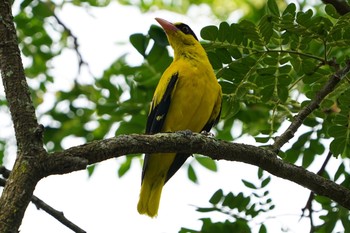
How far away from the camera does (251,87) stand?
4180 mm

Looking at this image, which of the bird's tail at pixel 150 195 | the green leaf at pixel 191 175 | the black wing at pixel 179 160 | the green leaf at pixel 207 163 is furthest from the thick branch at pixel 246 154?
the green leaf at pixel 191 175

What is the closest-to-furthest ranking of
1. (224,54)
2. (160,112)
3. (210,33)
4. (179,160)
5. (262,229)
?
1. (210,33)
2. (224,54)
3. (262,229)
4. (160,112)
5. (179,160)

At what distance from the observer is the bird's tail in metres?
5.43

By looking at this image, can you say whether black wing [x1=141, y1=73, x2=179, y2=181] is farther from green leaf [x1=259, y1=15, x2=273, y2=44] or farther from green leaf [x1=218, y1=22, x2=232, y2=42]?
green leaf [x1=259, y1=15, x2=273, y2=44]

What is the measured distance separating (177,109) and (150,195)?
32.8 inches

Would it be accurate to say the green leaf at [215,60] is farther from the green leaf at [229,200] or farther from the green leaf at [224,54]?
the green leaf at [229,200]

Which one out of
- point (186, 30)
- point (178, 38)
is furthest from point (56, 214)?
point (186, 30)

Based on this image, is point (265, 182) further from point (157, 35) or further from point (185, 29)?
point (185, 29)

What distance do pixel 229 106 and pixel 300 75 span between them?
1.78 ft

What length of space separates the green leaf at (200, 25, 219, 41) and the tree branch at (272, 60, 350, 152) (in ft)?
2.32

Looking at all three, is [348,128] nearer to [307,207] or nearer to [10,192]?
[307,207]

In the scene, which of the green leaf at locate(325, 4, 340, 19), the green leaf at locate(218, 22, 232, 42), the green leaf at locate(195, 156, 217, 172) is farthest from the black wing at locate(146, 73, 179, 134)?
the green leaf at locate(325, 4, 340, 19)

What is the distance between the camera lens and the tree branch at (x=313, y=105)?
146 inches

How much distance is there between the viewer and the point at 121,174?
5.91 m
